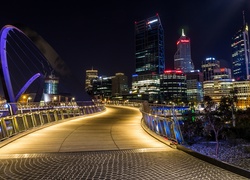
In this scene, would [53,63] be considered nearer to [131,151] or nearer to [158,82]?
[131,151]

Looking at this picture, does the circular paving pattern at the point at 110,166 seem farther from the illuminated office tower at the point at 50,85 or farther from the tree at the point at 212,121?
the illuminated office tower at the point at 50,85

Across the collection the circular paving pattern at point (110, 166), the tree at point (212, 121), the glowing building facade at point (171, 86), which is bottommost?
the circular paving pattern at point (110, 166)

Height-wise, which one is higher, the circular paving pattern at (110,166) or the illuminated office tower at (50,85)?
the illuminated office tower at (50,85)

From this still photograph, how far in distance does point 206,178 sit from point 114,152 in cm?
330

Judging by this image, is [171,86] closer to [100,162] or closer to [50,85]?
[50,85]

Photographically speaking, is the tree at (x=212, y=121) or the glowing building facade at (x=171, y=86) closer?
the tree at (x=212, y=121)

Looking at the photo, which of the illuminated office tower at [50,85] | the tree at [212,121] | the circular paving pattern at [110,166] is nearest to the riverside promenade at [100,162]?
the circular paving pattern at [110,166]

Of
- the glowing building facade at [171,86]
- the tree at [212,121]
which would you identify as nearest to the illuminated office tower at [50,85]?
the glowing building facade at [171,86]

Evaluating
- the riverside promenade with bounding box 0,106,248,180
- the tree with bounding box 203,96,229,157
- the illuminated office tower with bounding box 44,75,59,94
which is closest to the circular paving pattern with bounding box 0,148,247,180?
the riverside promenade with bounding box 0,106,248,180

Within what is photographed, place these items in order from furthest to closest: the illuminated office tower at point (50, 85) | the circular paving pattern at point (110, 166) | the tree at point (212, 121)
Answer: the illuminated office tower at point (50, 85) → the tree at point (212, 121) → the circular paving pattern at point (110, 166)

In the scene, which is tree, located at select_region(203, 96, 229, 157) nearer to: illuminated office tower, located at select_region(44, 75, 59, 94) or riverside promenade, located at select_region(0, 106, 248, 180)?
riverside promenade, located at select_region(0, 106, 248, 180)

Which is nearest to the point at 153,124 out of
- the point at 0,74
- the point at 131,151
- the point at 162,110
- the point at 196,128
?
the point at 196,128

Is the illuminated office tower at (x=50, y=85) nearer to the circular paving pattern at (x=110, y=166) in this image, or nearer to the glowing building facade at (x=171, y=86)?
the glowing building facade at (x=171, y=86)

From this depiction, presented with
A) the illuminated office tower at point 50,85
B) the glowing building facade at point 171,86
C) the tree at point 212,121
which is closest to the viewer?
the tree at point 212,121
